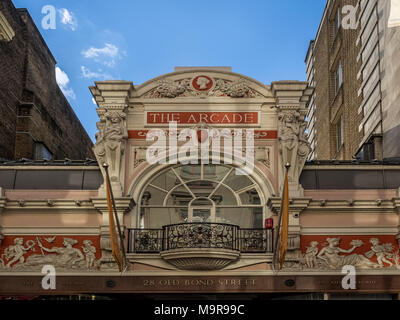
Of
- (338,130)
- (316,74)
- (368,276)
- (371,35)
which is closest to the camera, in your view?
(368,276)

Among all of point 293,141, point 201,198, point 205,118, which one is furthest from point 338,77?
point 201,198

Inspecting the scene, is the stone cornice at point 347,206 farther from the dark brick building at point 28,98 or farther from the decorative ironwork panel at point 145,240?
the dark brick building at point 28,98

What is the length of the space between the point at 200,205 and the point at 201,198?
9.2 inches

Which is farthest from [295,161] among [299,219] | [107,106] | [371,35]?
[371,35]

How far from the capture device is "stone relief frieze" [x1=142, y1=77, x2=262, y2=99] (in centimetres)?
2038

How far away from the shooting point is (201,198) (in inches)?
773

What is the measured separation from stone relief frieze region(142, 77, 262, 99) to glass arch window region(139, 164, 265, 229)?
2514 mm

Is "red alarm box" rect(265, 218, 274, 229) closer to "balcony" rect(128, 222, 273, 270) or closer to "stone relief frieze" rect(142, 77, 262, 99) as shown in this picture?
"balcony" rect(128, 222, 273, 270)

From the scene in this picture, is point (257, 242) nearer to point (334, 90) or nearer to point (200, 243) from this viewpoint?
point (200, 243)

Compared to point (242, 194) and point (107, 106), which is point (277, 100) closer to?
point (242, 194)

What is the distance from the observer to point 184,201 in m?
19.6

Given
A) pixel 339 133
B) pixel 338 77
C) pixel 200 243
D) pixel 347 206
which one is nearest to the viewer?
pixel 200 243

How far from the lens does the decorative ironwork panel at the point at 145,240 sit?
1877 cm

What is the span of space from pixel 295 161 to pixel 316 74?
822 inches
